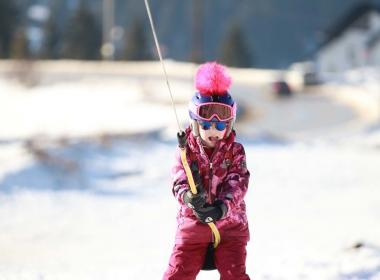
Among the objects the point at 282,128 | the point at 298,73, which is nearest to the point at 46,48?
Answer: the point at 298,73

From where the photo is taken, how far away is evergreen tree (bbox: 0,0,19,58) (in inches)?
2394

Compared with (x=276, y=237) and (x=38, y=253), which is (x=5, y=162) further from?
(x=276, y=237)

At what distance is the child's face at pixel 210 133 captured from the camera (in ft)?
12.8

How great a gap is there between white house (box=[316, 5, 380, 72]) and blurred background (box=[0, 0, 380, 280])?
19.7m

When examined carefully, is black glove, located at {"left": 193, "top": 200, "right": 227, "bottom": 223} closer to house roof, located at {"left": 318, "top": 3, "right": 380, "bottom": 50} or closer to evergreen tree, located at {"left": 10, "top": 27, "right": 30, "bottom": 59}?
evergreen tree, located at {"left": 10, "top": 27, "right": 30, "bottom": 59}

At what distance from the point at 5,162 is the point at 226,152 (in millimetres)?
8839

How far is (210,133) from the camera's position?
12.8ft

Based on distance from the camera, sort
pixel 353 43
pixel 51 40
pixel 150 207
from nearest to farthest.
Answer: pixel 150 207
pixel 353 43
pixel 51 40

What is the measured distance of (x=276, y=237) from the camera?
25.4ft

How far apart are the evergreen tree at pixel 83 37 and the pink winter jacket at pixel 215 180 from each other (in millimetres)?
64284

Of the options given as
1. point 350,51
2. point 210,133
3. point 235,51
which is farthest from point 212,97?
point 235,51

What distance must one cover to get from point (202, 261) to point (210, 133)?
2.47 feet

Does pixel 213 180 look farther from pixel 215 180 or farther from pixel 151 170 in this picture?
pixel 151 170

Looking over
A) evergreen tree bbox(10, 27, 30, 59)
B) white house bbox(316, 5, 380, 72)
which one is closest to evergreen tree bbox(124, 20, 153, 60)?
evergreen tree bbox(10, 27, 30, 59)
